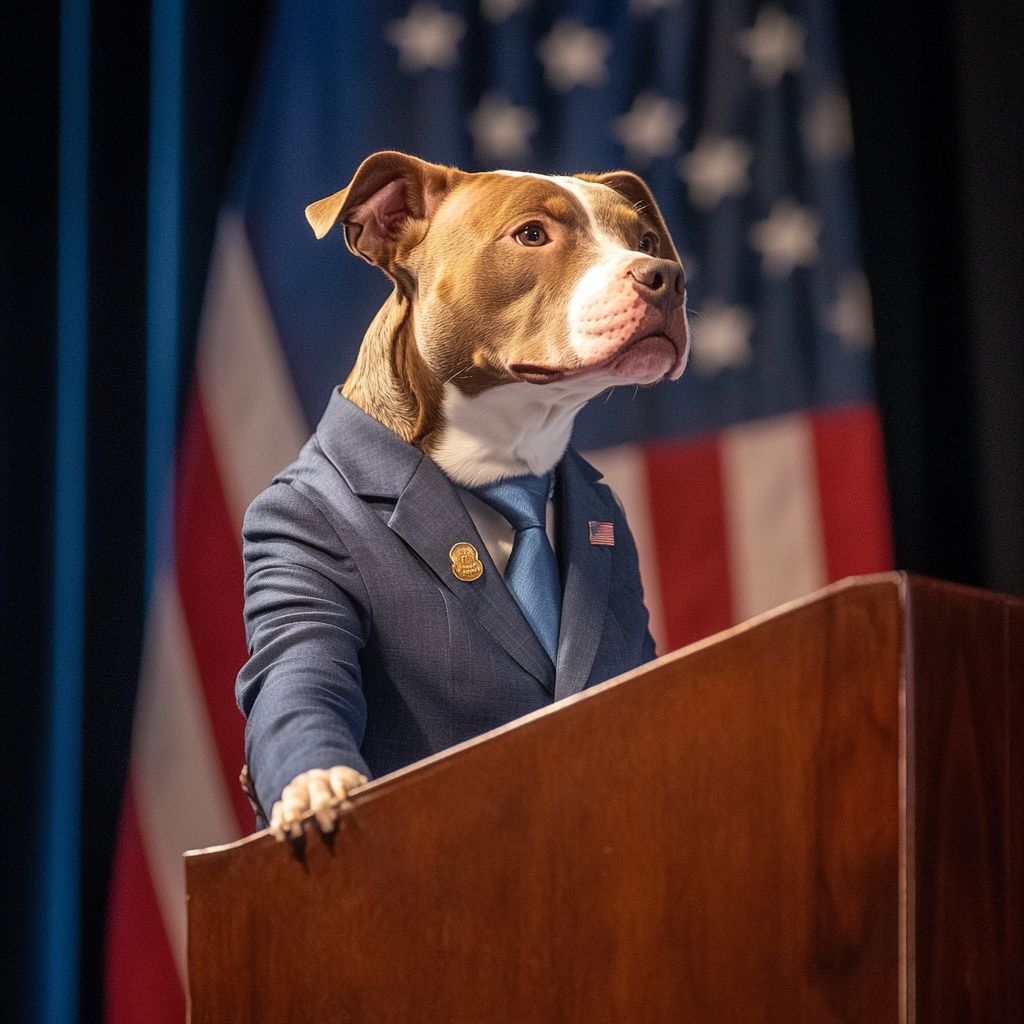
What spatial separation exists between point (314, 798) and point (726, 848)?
0.27 m

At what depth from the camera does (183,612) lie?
5.60 feet

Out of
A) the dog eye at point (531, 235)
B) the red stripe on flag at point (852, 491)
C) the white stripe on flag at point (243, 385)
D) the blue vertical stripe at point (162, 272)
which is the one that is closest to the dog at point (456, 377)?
the dog eye at point (531, 235)

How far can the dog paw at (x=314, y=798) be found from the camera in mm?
658

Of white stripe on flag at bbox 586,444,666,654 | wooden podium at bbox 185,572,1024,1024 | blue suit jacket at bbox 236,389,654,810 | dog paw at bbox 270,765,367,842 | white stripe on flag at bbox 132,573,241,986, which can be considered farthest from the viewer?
white stripe on flag at bbox 586,444,666,654

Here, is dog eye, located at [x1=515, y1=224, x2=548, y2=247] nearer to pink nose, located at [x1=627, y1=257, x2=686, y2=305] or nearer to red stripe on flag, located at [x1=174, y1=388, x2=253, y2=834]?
pink nose, located at [x1=627, y1=257, x2=686, y2=305]

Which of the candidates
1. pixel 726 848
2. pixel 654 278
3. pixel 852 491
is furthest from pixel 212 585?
pixel 726 848

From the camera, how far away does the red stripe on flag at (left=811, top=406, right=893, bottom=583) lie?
1.83 m

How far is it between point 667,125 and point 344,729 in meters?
1.39

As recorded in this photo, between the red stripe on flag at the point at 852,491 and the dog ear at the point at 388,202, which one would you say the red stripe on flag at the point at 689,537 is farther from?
the dog ear at the point at 388,202

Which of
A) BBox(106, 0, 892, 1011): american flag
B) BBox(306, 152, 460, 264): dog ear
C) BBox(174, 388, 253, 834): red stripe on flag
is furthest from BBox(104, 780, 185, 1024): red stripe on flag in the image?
BBox(306, 152, 460, 264): dog ear

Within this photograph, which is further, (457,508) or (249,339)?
(249,339)

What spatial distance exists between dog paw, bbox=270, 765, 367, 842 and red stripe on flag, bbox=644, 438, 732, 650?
3.69ft

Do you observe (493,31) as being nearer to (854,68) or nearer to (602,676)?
(854,68)

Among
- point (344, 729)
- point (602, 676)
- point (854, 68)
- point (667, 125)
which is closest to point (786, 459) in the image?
point (667, 125)
